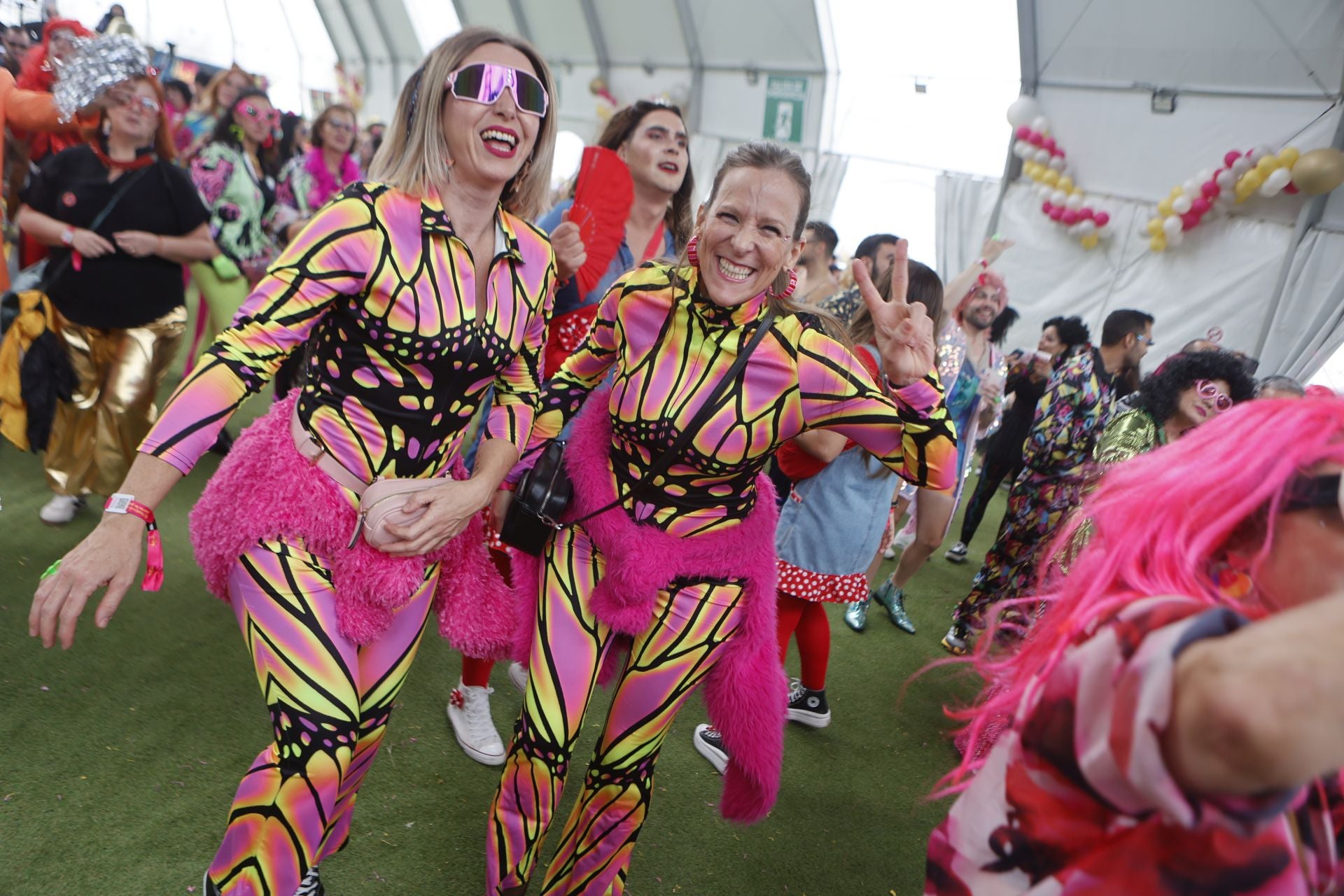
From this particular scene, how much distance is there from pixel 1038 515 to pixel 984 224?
766 centimetres

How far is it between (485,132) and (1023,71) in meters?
10.3

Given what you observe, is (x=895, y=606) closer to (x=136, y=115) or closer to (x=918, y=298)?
(x=918, y=298)

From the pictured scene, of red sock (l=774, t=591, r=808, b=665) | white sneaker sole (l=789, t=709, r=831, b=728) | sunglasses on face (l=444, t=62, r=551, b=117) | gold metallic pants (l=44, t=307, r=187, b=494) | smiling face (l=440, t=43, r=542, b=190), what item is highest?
sunglasses on face (l=444, t=62, r=551, b=117)

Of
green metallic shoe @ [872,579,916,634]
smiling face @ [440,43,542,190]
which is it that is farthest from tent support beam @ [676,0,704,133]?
smiling face @ [440,43,542,190]

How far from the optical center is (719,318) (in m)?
1.94

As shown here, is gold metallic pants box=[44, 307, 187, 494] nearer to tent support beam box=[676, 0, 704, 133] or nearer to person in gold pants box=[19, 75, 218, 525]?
person in gold pants box=[19, 75, 218, 525]

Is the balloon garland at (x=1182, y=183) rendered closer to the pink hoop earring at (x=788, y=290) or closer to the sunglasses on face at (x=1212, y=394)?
the sunglasses on face at (x=1212, y=394)

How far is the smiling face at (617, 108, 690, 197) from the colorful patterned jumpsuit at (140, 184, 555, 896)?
1185mm

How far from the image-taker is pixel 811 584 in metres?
3.18

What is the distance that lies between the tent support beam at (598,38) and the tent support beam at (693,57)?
239cm

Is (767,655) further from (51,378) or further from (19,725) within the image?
(51,378)

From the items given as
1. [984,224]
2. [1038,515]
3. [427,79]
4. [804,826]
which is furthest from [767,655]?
[984,224]

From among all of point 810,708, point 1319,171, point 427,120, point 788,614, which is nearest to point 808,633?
point 788,614

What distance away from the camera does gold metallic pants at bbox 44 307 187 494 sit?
384 cm
